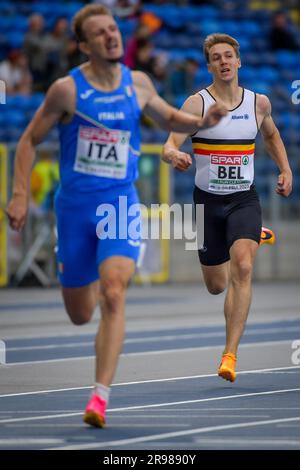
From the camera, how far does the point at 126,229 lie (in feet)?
25.5

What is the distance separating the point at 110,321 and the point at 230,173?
2897 mm

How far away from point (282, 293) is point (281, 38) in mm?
8042

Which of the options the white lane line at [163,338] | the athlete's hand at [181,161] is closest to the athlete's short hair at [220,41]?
the athlete's hand at [181,161]

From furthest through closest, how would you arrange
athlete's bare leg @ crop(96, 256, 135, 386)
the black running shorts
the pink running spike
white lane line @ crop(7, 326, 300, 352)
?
white lane line @ crop(7, 326, 300, 352) → the black running shorts → athlete's bare leg @ crop(96, 256, 135, 386) → the pink running spike

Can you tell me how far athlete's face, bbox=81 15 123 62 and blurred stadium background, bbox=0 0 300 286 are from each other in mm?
13117

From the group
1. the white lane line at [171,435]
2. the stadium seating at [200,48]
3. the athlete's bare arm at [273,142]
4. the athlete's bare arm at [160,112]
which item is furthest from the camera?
the stadium seating at [200,48]

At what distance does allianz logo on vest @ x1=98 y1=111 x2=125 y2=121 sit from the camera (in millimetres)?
7648

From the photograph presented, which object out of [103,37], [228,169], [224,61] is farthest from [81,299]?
[224,61]

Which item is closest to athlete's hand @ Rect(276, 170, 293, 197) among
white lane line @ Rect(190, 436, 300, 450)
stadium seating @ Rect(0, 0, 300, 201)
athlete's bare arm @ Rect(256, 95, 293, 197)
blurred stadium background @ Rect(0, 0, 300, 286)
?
athlete's bare arm @ Rect(256, 95, 293, 197)

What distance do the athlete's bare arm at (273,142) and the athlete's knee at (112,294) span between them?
283 centimetres

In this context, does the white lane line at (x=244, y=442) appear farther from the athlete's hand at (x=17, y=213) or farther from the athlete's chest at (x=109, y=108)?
the athlete's chest at (x=109, y=108)

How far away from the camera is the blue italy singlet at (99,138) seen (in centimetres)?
764

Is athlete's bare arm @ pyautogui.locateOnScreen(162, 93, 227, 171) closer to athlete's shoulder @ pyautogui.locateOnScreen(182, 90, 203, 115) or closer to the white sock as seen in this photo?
athlete's shoulder @ pyautogui.locateOnScreen(182, 90, 203, 115)

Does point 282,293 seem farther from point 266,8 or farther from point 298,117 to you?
point 266,8
